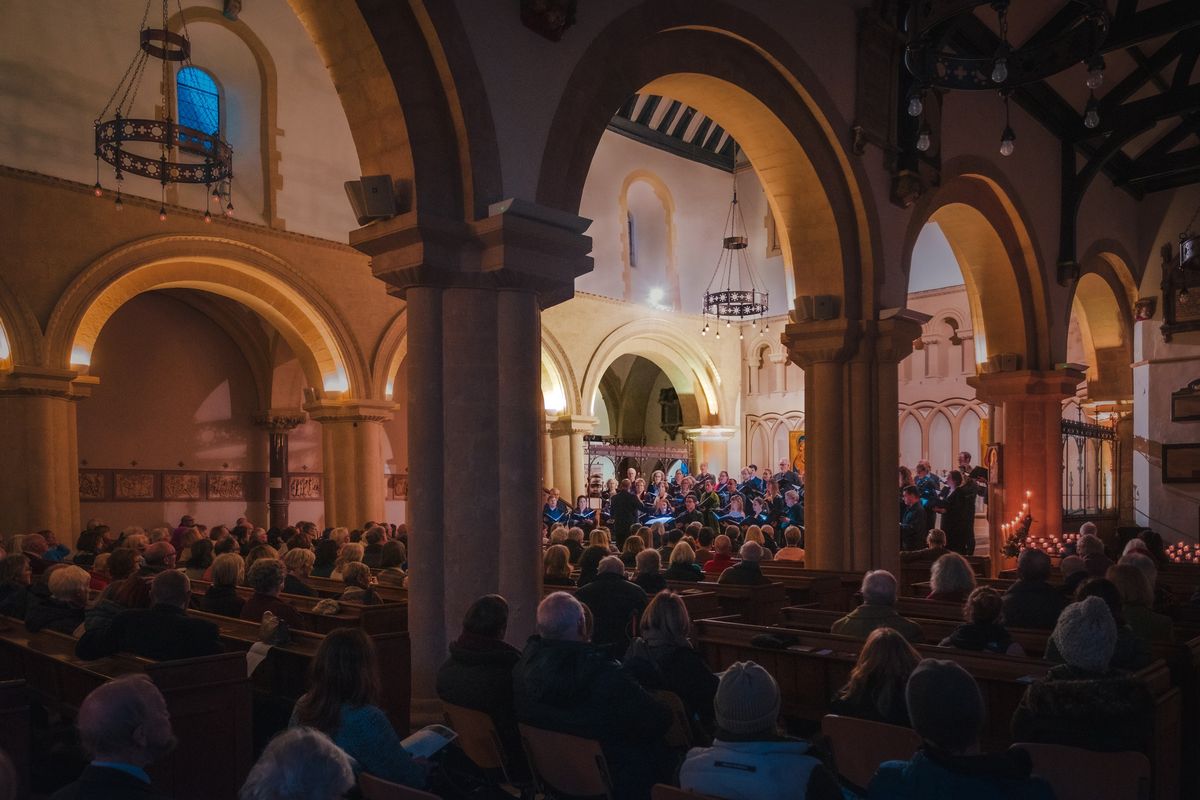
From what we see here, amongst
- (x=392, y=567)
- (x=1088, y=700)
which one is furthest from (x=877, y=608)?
(x=392, y=567)

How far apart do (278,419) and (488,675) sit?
15.3 meters

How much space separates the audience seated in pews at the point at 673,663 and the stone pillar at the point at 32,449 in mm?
10626

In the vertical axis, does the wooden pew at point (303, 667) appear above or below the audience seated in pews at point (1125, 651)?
below

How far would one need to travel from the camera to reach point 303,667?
534cm

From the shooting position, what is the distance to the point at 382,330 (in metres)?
16.1

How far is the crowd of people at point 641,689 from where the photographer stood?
2547 millimetres

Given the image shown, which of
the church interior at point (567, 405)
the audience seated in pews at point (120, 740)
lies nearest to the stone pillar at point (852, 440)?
the church interior at point (567, 405)

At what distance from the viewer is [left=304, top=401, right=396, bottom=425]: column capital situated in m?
15.6

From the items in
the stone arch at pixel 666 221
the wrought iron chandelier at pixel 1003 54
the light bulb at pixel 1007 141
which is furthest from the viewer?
the stone arch at pixel 666 221

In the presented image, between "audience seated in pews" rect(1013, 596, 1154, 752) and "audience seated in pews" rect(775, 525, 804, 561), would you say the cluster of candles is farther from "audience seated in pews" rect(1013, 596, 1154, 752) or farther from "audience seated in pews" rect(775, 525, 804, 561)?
"audience seated in pews" rect(1013, 596, 1154, 752)

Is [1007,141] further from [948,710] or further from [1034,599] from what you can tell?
[948,710]

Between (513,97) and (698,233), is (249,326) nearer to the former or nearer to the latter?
(698,233)

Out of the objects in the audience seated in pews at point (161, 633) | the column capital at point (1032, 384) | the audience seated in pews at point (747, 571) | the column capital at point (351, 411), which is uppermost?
the column capital at point (1032, 384)

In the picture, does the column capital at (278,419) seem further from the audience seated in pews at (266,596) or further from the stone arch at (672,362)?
the audience seated in pews at (266,596)
